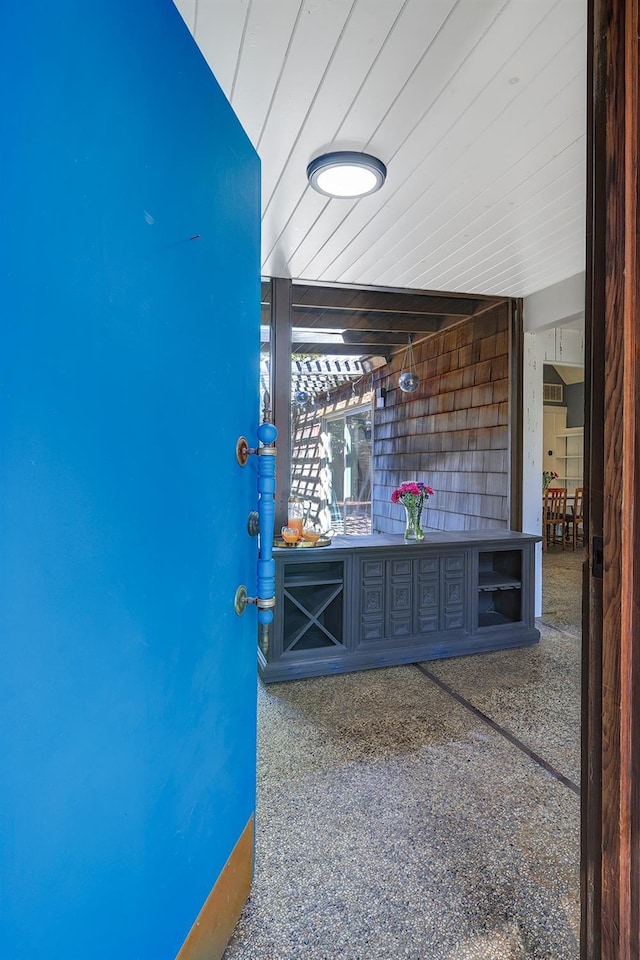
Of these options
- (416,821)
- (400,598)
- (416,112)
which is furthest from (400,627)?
(416,112)

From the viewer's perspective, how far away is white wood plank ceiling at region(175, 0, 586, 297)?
4.50 ft

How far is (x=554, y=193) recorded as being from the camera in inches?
89.7

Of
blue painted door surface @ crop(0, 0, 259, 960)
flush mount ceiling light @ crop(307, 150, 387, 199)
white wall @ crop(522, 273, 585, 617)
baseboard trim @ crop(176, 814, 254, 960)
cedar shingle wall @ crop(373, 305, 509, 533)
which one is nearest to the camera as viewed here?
blue painted door surface @ crop(0, 0, 259, 960)

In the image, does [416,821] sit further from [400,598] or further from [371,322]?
[371,322]

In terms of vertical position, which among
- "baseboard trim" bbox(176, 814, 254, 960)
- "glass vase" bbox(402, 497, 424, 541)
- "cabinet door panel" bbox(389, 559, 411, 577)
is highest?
"glass vase" bbox(402, 497, 424, 541)

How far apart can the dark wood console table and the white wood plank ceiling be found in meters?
1.85

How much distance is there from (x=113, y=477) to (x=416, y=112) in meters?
1.80

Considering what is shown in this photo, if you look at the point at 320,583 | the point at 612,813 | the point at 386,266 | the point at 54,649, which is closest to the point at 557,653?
the point at 320,583

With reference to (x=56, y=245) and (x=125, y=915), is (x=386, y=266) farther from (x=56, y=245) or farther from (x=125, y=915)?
(x=125, y=915)

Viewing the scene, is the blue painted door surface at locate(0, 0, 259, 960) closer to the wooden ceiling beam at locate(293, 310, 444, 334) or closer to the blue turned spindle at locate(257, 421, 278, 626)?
the blue turned spindle at locate(257, 421, 278, 626)

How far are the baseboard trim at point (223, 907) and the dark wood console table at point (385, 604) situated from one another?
56.6 inches

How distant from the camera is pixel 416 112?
1.73 metres

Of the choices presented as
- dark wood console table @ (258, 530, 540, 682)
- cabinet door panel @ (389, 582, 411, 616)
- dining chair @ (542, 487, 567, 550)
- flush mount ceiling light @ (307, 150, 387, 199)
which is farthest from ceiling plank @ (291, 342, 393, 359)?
dining chair @ (542, 487, 567, 550)

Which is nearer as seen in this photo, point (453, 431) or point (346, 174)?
point (346, 174)
